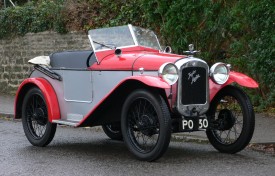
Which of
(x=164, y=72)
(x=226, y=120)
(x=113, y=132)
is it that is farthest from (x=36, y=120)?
(x=226, y=120)

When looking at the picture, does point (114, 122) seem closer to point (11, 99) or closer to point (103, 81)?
point (103, 81)

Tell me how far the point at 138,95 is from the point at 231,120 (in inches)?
56.7

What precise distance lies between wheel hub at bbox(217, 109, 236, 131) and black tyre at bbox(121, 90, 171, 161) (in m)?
0.94

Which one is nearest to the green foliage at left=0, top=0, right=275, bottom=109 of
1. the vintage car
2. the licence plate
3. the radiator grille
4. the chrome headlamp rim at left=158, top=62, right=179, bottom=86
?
the vintage car

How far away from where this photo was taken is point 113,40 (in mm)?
9852

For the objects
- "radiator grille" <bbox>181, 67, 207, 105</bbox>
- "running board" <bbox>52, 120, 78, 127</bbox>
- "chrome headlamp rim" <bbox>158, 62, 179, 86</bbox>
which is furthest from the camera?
"running board" <bbox>52, 120, 78, 127</bbox>

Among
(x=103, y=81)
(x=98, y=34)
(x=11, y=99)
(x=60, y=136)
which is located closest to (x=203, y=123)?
(x=103, y=81)

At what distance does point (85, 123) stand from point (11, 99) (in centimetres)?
949

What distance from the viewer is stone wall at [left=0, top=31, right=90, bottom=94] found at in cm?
1841

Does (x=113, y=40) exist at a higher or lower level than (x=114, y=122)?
higher

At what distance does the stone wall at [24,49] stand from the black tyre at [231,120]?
9.05 m

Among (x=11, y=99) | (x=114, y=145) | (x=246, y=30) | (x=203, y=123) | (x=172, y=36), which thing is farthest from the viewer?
(x=11, y=99)

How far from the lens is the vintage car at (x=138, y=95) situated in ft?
27.9

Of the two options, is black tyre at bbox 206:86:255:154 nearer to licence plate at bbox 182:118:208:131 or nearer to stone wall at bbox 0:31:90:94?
licence plate at bbox 182:118:208:131
